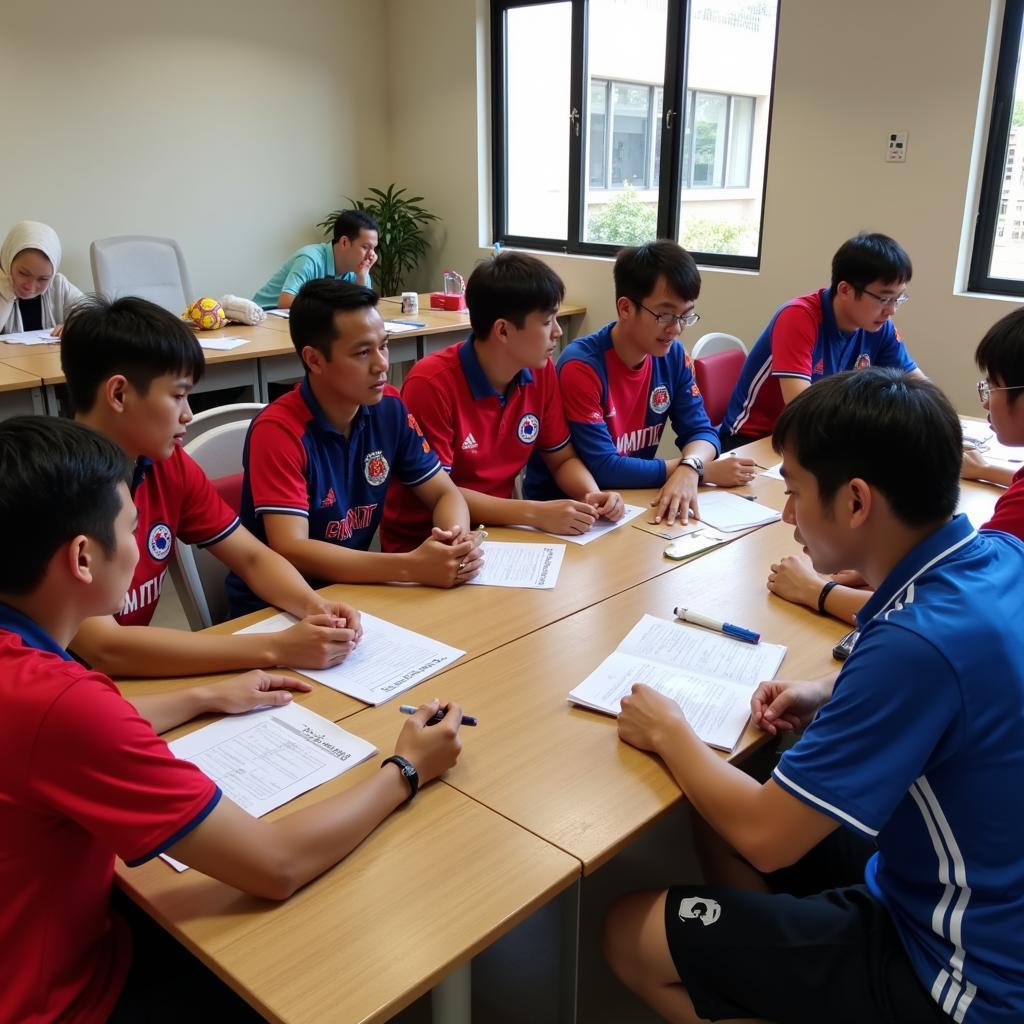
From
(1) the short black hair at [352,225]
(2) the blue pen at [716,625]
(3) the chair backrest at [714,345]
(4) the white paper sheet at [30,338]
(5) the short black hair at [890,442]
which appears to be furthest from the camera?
(1) the short black hair at [352,225]

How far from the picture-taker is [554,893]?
1014 millimetres

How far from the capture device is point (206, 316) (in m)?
4.16

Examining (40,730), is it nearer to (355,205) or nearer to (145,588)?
(145,588)

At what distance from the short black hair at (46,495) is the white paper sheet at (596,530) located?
3.86ft

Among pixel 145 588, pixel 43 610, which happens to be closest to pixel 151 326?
pixel 145 588

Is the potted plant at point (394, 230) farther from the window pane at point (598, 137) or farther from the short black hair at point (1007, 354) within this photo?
the short black hair at point (1007, 354)

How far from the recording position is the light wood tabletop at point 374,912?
874mm

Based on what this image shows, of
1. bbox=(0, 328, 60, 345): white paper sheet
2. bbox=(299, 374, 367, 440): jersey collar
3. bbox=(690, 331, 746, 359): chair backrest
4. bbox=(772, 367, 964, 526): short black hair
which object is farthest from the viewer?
bbox=(0, 328, 60, 345): white paper sheet

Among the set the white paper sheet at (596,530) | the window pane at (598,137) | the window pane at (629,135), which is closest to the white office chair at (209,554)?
the white paper sheet at (596,530)

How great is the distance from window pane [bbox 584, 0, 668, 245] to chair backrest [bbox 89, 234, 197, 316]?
229 cm

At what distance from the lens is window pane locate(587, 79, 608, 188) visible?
198 inches

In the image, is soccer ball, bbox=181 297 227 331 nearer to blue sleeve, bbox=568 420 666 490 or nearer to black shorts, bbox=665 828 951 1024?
blue sleeve, bbox=568 420 666 490

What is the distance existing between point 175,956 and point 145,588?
0.78m

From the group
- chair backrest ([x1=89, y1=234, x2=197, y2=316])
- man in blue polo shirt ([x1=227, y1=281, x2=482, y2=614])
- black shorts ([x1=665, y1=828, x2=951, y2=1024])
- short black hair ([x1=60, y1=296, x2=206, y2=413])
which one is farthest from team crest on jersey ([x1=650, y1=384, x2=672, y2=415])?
chair backrest ([x1=89, y1=234, x2=197, y2=316])
